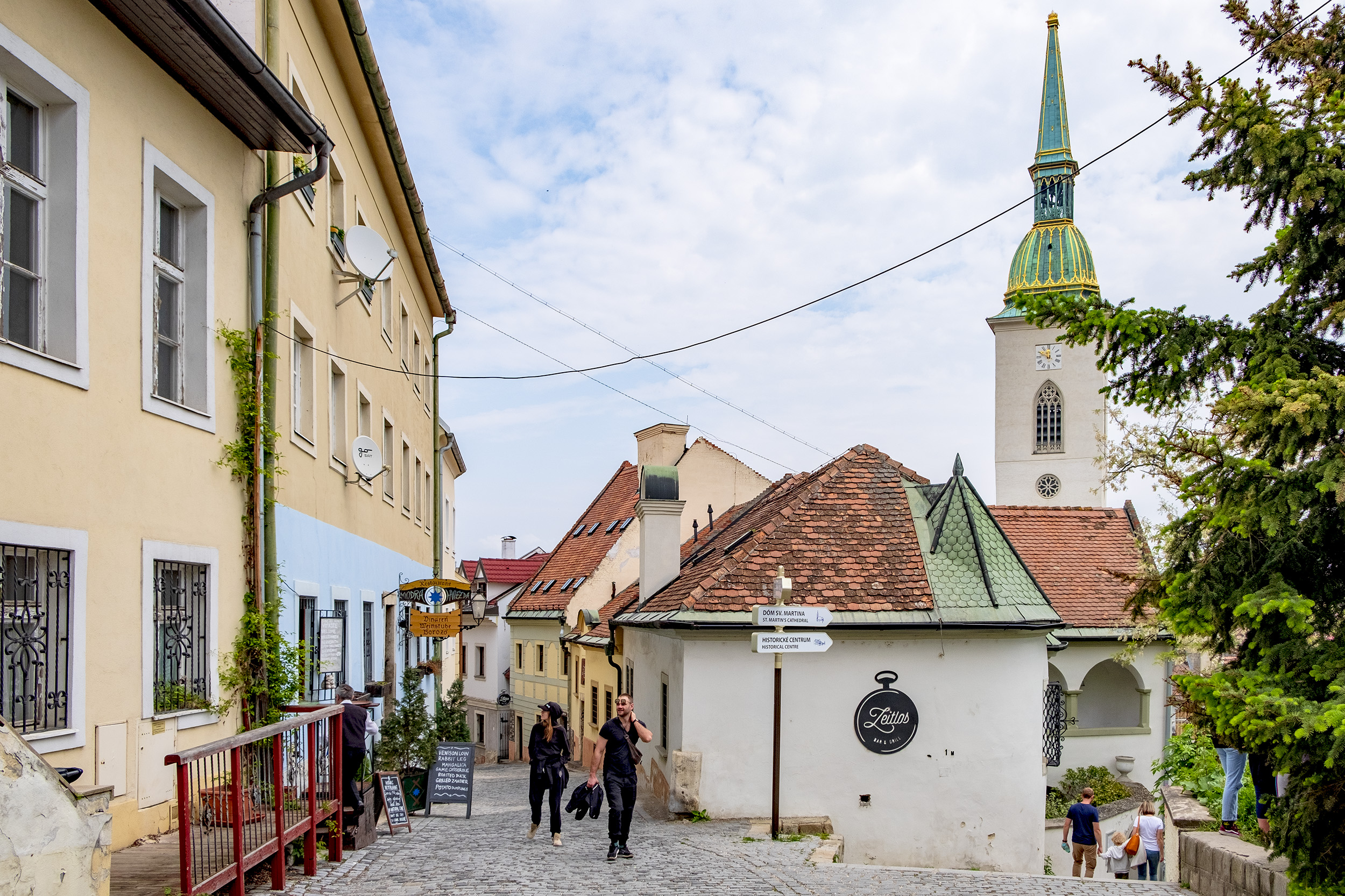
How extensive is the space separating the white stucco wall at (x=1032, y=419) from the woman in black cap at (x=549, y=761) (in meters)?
59.4

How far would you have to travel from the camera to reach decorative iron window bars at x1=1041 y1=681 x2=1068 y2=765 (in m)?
24.5

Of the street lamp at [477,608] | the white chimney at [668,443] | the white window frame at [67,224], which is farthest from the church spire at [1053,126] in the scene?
the white window frame at [67,224]

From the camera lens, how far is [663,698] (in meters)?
18.0

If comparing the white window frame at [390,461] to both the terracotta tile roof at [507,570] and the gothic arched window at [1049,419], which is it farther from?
the gothic arched window at [1049,419]

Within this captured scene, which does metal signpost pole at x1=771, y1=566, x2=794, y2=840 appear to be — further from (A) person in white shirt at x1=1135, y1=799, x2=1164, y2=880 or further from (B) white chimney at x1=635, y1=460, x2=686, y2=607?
(B) white chimney at x1=635, y1=460, x2=686, y2=607

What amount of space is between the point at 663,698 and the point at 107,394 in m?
11.5

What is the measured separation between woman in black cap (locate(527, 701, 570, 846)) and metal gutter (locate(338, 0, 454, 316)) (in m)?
8.18

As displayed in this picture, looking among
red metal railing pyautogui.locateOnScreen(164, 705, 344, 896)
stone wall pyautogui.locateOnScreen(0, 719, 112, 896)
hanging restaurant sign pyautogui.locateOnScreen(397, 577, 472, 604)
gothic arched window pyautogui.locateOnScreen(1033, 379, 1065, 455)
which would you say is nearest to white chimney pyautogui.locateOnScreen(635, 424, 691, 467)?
hanging restaurant sign pyautogui.locateOnScreen(397, 577, 472, 604)

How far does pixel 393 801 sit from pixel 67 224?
772cm

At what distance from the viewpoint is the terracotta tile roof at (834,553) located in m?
16.4

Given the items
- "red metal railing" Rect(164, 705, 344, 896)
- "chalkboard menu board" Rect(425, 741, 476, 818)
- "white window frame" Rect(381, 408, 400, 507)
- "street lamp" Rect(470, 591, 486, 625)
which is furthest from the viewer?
"street lamp" Rect(470, 591, 486, 625)

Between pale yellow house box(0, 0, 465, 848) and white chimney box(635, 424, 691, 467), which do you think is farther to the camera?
white chimney box(635, 424, 691, 467)

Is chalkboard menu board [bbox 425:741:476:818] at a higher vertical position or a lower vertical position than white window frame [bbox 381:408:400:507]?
lower

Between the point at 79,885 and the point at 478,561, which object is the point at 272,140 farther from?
the point at 478,561
